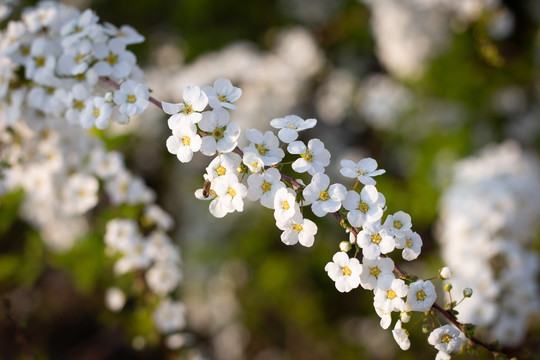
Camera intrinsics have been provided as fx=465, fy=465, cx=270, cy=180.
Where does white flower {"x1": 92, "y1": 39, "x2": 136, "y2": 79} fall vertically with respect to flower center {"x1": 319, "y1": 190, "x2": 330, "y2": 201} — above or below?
below

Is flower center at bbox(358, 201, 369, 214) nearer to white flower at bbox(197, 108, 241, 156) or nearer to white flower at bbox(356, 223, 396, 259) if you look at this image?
white flower at bbox(356, 223, 396, 259)

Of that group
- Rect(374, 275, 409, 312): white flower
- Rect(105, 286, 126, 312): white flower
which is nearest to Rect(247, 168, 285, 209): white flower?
Rect(374, 275, 409, 312): white flower

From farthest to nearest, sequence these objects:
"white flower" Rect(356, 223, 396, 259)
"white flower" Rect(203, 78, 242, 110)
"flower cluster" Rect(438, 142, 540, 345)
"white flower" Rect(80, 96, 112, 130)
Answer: "flower cluster" Rect(438, 142, 540, 345)
"white flower" Rect(80, 96, 112, 130)
"white flower" Rect(203, 78, 242, 110)
"white flower" Rect(356, 223, 396, 259)

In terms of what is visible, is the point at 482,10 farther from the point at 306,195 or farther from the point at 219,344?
the point at 219,344

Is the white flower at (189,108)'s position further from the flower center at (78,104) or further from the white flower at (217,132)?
the flower center at (78,104)

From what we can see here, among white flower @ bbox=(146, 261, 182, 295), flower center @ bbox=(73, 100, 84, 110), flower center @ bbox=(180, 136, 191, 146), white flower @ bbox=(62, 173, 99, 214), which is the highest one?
flower center @ bbox=(180, 136, 191, 146)

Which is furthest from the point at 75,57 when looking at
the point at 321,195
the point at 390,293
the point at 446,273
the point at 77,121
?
the point at 446,273

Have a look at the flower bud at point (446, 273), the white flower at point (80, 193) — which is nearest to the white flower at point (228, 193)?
the flower bud at point (446, 273)
